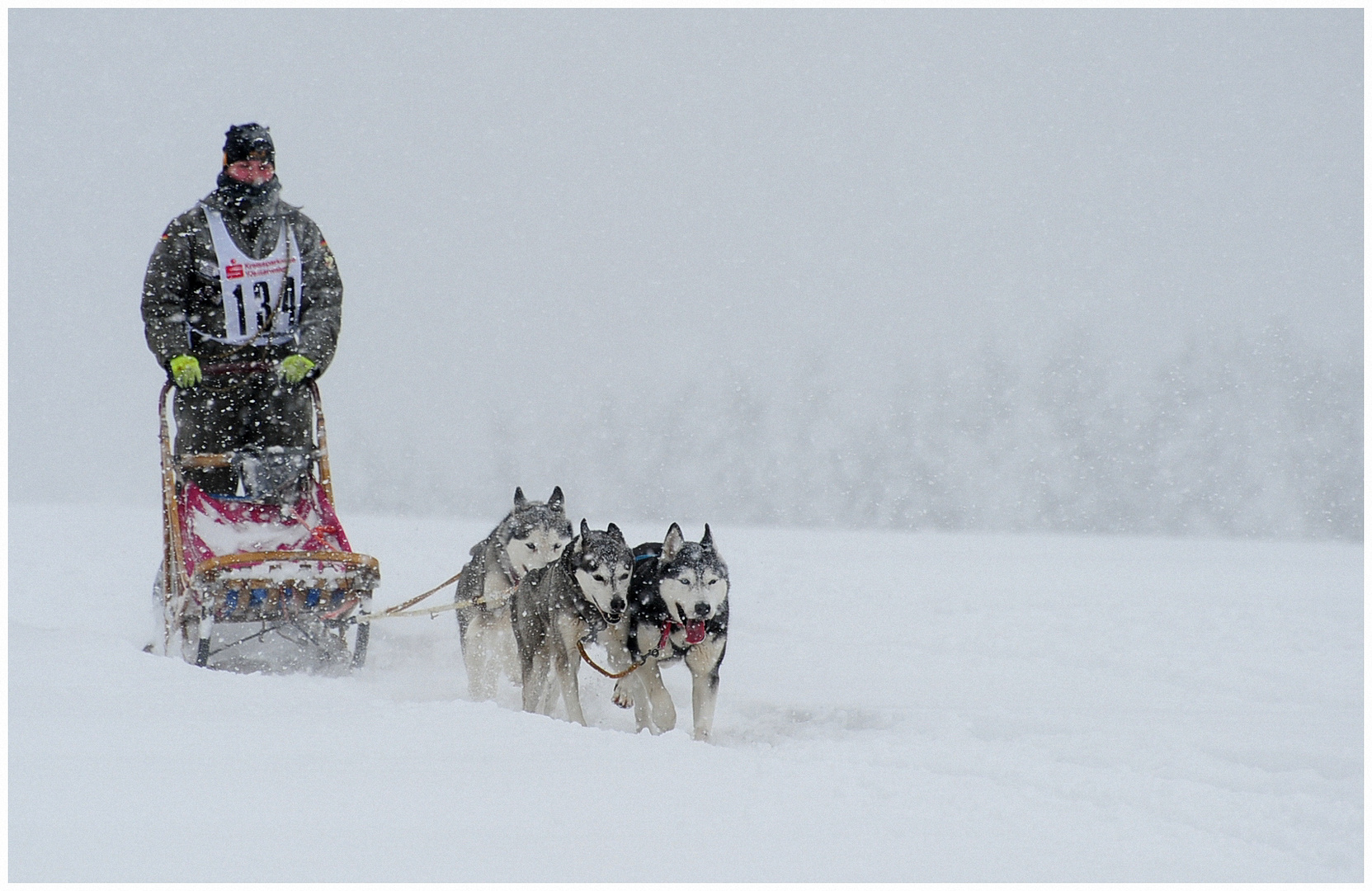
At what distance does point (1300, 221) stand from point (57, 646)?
16755cm

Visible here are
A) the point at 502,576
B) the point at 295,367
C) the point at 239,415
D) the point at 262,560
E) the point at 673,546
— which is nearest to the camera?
the point at 262,560

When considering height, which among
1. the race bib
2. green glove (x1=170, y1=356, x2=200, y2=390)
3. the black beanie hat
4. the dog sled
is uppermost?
the black beanie hat

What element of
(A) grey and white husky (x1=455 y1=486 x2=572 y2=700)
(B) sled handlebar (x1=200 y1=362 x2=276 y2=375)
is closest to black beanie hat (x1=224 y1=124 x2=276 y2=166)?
(B) sled handlebar (x1=200 y1=362 x2=276 y2=375)

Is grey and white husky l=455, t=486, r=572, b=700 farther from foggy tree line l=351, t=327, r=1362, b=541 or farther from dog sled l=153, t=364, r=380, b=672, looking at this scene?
foggy tree line l=351, t=327, r=1362, b=541

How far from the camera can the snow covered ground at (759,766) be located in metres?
2.14

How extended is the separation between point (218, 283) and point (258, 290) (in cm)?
18

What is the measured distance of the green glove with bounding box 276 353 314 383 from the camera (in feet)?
15.0

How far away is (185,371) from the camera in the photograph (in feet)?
14.6

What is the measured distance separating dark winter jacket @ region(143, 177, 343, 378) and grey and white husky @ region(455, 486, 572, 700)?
115 cm

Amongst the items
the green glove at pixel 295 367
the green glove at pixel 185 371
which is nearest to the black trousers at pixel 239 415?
the green glove at pixel 295 367

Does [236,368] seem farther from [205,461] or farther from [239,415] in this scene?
[205,461]

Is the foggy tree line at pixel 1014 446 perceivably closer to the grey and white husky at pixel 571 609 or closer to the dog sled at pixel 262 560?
the grey and white husky at pixel 571 609

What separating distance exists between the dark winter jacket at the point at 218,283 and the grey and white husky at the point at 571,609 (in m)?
1.39

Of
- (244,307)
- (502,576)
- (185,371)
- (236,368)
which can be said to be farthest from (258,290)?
(502,576)
